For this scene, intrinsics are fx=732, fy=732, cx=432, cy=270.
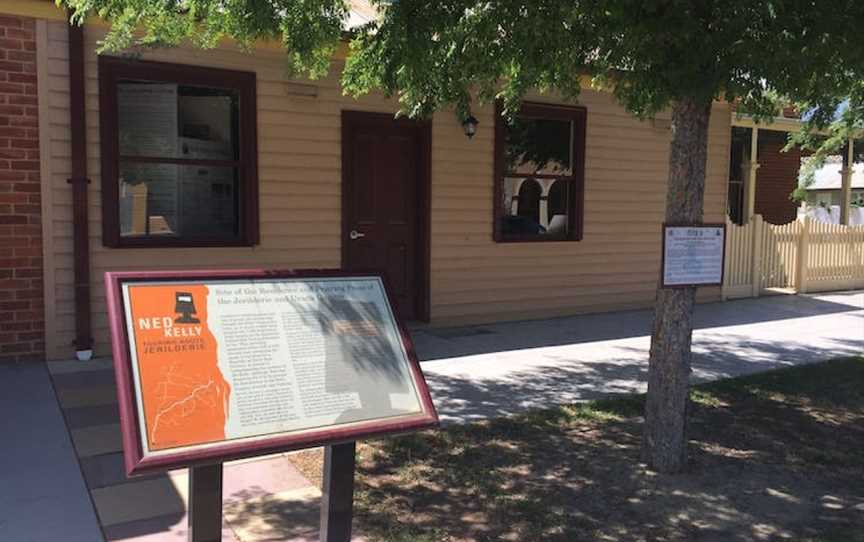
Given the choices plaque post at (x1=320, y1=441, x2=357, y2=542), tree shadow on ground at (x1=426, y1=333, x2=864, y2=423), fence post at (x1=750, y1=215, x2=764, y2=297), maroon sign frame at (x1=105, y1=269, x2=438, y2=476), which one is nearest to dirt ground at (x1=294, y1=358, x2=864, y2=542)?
tree shadow on ground at (x1=426, y1=333, x2=864, y2=423)

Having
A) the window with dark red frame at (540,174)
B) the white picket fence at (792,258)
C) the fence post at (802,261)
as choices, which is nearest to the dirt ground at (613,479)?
the window with dark red frame at (540,174)

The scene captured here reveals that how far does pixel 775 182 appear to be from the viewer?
55.9ft

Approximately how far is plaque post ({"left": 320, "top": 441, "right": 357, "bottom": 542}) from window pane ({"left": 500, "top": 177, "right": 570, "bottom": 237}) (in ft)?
20.2

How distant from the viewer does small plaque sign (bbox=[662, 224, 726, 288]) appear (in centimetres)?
408

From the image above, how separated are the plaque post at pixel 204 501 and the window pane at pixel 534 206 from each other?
6.53 metres

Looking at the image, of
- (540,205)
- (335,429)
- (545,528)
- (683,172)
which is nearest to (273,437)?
(335,429)

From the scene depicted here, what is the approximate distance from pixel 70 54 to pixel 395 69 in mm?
3533

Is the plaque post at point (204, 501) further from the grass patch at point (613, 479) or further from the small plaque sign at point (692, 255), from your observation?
the small plaque sign at point (692, 255)

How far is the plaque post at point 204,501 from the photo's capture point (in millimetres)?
2629

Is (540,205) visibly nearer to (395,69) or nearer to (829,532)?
(395,69)

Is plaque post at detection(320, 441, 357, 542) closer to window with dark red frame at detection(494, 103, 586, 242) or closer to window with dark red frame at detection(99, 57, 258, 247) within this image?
window with dark red frame at detection(99, 57, 258, 247)

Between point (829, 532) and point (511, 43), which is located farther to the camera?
point (511, 43)

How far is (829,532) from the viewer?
11.8ft

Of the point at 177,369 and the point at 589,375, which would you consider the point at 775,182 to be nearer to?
the point at 589,375
